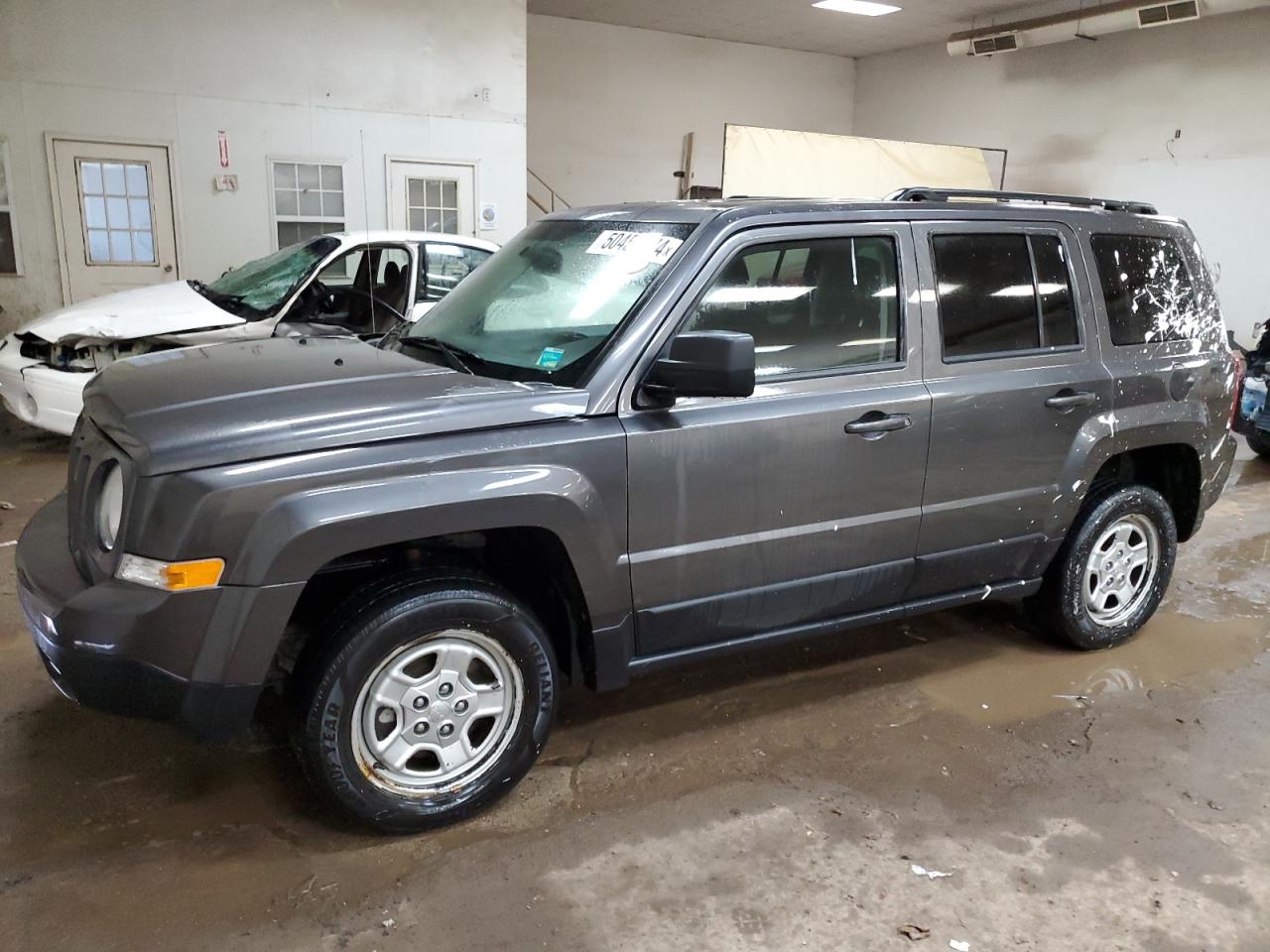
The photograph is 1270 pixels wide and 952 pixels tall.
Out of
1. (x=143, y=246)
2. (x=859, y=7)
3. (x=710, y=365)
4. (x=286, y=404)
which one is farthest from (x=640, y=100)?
(x=286, y=404)

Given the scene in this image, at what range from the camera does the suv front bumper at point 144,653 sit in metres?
2.39

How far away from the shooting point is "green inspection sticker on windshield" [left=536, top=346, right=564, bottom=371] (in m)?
2.97

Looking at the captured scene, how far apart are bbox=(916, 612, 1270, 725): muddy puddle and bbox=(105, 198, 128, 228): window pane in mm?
9705

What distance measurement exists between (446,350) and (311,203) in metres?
8.68

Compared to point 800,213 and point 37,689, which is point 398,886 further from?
point 800,213

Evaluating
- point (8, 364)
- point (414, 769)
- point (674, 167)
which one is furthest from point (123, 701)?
point (674, 167)

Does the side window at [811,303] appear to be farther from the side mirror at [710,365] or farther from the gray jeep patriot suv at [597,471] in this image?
the side mirror at [710,365]

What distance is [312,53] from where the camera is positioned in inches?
413

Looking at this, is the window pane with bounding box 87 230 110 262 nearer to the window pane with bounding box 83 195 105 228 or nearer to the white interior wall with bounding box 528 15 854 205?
the window pane with bounding box 83 195 105 228

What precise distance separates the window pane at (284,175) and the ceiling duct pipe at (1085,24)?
10.7m

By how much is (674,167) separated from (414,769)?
16.1 meters

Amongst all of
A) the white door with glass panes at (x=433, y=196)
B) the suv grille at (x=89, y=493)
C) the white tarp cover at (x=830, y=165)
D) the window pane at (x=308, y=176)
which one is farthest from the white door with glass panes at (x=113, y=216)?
the suv grille at (x=89, y=493)

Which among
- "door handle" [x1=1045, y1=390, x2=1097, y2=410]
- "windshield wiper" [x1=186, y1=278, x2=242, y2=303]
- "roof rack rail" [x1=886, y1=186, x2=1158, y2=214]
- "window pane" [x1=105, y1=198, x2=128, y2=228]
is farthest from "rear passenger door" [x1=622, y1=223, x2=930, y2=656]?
"window pane" [x1=105, y1=198, x2=128, y2=228]

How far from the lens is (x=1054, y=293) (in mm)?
3729
